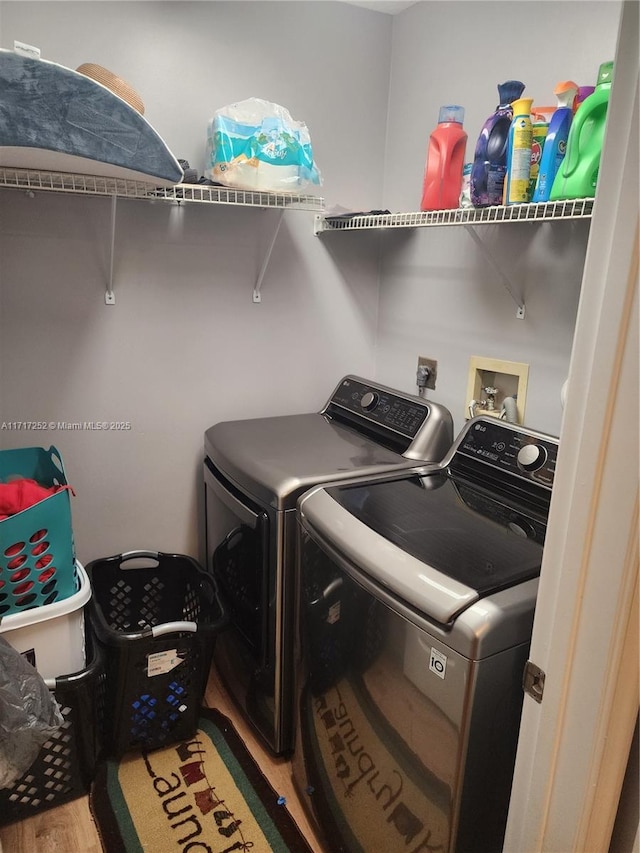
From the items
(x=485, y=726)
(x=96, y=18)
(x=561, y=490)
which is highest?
(x=96, y=18)

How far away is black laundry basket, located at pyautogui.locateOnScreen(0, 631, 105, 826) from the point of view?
1.53m

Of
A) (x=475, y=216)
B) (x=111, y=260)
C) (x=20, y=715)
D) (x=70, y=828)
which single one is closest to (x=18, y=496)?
(x=20, y=715)

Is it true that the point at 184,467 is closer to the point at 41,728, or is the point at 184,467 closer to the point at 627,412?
the point at 41,728

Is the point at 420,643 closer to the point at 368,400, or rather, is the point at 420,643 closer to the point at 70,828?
the point at 368,400

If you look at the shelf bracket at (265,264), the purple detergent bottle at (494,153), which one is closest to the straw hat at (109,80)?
the shelf bracket at (265,264)

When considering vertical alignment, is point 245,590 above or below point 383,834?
above

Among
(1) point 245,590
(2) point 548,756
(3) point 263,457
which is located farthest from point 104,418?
(2) point 548,756

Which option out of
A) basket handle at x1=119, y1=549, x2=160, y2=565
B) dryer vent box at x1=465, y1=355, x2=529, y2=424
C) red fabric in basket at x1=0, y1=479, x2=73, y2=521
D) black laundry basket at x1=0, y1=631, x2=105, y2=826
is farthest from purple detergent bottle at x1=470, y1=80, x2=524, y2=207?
black laundry basket at x1=0, y1=631, x2=105, y2=826

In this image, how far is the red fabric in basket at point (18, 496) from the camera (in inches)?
56.6

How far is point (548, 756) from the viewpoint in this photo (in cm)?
85

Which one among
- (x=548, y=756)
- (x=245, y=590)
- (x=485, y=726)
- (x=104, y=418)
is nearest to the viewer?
(x=548, y=756)

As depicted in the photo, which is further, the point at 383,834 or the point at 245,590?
the point at 245,590

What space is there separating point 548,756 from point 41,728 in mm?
1094

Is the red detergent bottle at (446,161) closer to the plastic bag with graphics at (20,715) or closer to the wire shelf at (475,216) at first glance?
the wire shelf at (475,216)
